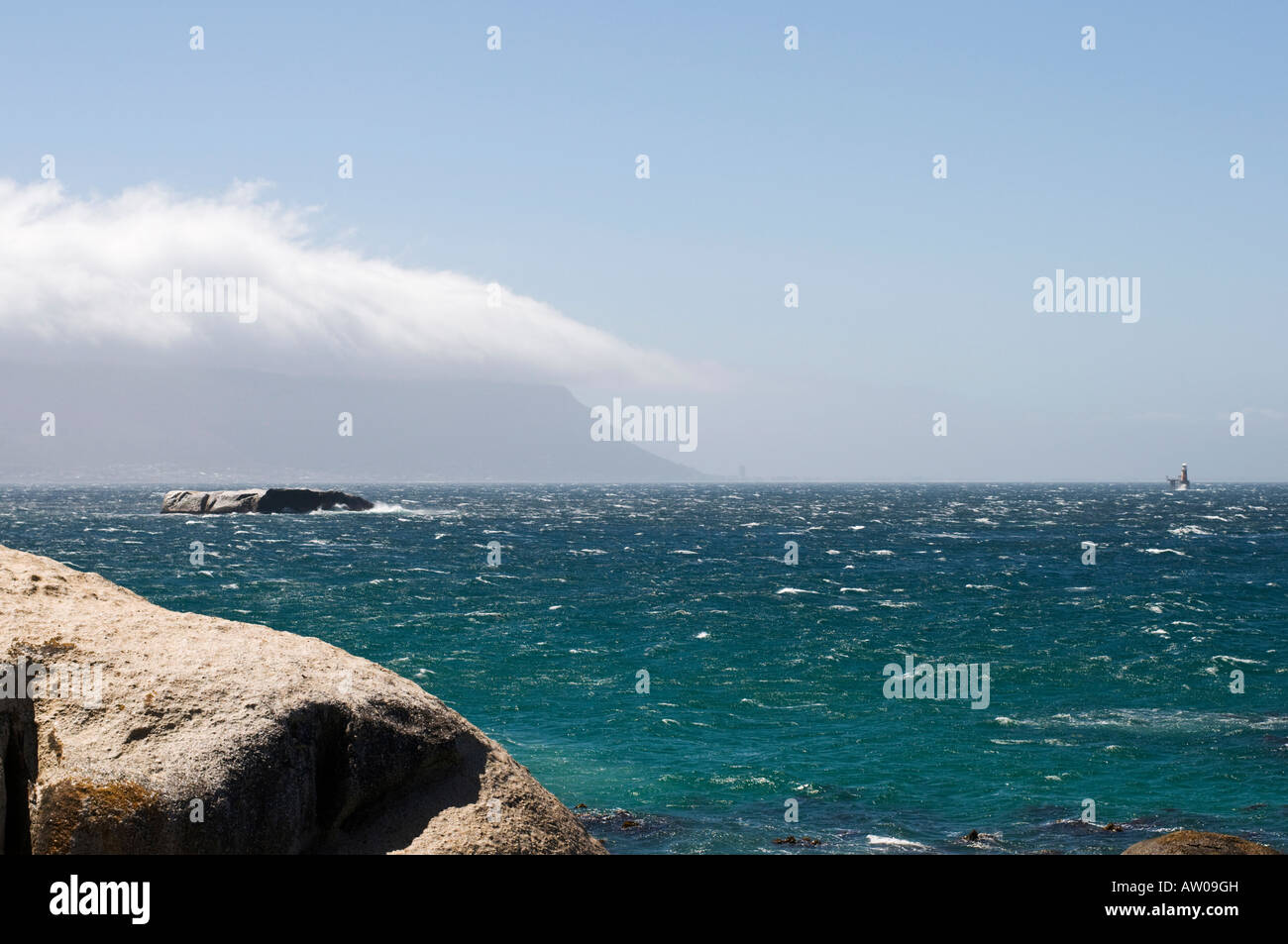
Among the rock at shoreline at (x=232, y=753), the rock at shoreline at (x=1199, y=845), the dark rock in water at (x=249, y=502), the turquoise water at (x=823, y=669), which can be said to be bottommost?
the turquoise water at (x=823, y=669)

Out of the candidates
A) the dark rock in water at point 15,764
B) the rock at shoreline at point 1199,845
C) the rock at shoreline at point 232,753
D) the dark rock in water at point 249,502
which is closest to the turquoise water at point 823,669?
the rock at shoreline at point 1199,845

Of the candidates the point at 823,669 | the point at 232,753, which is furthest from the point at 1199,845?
the point at 823,669

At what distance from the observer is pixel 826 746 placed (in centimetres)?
2738

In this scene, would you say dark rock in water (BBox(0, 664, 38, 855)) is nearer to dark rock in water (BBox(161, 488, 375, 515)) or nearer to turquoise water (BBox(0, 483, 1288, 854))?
turquoise water (BBox(0, 483, 1288, 854))

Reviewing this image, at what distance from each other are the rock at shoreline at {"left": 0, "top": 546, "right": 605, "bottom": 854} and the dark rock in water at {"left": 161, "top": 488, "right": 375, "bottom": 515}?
12592 cm

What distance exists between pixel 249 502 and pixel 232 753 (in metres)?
131

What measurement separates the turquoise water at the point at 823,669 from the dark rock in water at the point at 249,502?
45120 mm

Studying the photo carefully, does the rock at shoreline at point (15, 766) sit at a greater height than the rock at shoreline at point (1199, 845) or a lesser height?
greater

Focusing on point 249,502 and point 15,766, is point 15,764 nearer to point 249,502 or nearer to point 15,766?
point 15,766

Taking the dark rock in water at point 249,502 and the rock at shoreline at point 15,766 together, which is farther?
the dark rock in water at point 249,502

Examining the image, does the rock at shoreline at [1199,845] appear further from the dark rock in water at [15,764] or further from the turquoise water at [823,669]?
the dark rock in water at [15,764]

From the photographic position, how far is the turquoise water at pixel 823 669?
2288cm

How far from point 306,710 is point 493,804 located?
1.82 m
